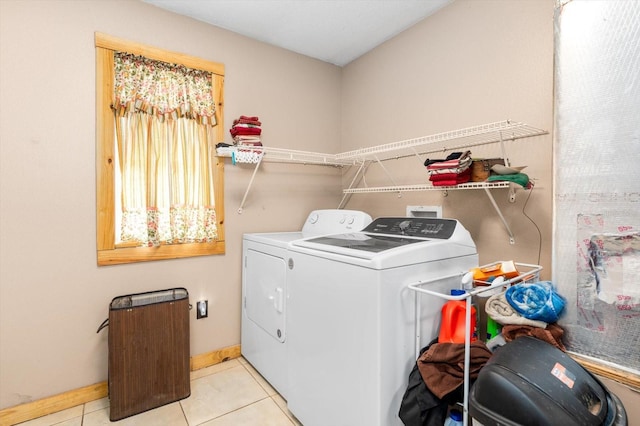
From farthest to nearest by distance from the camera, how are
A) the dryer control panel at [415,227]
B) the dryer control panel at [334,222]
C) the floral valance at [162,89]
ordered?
the dryer control panel at [334,222]
the floral valance at [162,89]
the dryer control panel at [415,227]

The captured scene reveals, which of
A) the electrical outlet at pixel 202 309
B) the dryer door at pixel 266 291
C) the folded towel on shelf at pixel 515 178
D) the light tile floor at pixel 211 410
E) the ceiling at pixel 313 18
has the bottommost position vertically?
the light tile floor at pixel 211 410

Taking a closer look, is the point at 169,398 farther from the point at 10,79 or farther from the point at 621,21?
the point at 621,21

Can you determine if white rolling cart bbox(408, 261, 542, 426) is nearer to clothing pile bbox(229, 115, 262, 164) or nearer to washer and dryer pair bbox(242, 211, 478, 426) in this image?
washer and dryer pair bbox(242, 211, 478, 426)

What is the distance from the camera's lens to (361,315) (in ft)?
4.42

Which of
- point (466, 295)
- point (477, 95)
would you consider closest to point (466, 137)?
point (477, 95)

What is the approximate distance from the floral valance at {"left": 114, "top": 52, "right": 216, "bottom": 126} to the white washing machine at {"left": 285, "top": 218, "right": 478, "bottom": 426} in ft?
4.44

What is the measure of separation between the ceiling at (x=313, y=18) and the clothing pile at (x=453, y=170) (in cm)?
122

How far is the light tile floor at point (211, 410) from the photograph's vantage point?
183 centimetres

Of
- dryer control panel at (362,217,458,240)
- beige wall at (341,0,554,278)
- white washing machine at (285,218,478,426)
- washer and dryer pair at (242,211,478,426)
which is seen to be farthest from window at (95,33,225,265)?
beige wall at (341,0,554,278)

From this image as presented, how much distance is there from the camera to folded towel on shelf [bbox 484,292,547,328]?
133 centimetres

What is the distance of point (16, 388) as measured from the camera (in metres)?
1.82

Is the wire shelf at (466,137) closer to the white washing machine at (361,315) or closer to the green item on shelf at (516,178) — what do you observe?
the green item on shelf at (516,178)

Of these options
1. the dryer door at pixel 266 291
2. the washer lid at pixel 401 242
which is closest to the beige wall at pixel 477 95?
the washer lid at pixel 401 242

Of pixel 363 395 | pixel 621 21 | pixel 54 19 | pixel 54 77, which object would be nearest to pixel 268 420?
pixel 363 395
